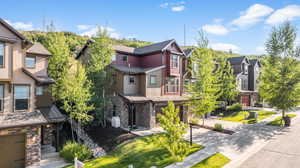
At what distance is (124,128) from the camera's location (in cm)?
1856

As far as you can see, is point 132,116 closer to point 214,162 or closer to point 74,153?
point 74,153

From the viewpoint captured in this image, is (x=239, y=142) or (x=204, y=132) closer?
(x=239, y=142)

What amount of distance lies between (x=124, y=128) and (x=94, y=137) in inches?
127

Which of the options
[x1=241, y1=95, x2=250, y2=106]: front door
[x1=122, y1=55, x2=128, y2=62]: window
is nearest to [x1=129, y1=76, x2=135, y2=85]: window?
[x1=122, y1=55, x2=128, y2=62]: window

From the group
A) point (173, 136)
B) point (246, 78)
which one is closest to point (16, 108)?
point (173, 136)

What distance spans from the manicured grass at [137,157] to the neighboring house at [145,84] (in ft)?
16.8

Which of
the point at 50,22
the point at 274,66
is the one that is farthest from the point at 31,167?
the point at 274,66

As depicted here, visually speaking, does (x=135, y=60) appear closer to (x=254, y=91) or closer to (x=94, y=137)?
(x=94, y=137)

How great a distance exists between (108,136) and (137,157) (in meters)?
5.61

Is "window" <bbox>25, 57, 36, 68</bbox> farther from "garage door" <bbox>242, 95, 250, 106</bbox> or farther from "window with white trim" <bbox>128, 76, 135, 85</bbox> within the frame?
"garage door" <bbox>242, 95, 250, 106</bbox>

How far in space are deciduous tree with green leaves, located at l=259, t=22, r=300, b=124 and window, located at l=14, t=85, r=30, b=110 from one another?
27192 mm

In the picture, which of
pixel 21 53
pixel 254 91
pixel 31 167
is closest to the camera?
pixel 31 167

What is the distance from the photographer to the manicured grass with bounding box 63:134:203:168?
443 inches

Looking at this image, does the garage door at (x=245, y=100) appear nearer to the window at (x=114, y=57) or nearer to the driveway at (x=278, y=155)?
the driveway at (x=278, y=155)
